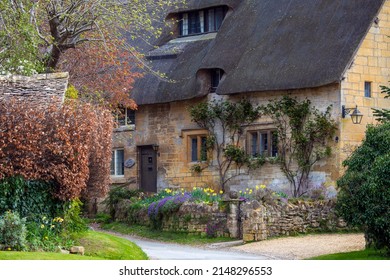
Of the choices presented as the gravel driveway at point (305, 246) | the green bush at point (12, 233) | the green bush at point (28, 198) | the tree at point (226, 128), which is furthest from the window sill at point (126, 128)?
the green bush at point (12, 233)

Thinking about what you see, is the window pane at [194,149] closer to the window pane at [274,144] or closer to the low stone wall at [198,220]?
the window pane at [274,144]

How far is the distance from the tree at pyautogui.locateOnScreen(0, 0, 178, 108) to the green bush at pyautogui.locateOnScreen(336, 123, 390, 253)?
376 inches

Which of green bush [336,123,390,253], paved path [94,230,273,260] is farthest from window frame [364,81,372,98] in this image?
green bush [336,123,390,253]

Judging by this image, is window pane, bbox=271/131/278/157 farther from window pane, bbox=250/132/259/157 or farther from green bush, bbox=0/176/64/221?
green bush, bbox=0/176/64/221

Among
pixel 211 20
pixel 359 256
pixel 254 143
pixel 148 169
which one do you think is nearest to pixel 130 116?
pixel 148 169

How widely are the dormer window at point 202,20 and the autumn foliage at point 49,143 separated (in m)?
15.8

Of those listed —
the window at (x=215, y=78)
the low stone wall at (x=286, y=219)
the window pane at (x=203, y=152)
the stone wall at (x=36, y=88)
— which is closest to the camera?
the stone wall at (x=36, y=88)

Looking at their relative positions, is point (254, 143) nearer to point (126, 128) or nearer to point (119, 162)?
point (126, 128)

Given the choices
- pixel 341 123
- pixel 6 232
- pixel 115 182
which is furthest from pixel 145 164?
pixel 6 232

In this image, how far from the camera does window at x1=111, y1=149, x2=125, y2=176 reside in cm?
4069

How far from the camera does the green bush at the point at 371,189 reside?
20.8 m

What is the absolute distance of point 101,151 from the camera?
A: 80.7 feet

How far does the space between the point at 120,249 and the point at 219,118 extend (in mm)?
13432

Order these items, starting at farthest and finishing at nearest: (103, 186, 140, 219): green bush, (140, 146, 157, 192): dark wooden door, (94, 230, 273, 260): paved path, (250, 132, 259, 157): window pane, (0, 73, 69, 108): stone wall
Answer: (140, 146, 157, 192): dark wooden door, (103, 186, 140, 219): green bush, (250, 132, 259, 157): window pane, (94, 230, 273, 260): paved path, (0, 73, 69, 108): stone wall
